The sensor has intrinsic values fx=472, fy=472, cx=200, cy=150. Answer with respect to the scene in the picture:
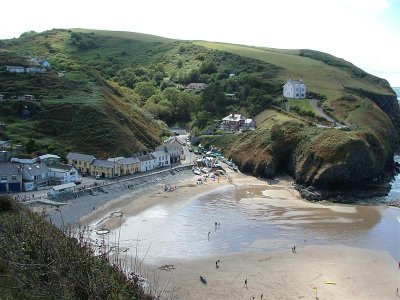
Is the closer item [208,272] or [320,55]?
[208,272]

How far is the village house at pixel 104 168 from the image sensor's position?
55.2 m

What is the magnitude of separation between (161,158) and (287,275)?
3437 centimetres

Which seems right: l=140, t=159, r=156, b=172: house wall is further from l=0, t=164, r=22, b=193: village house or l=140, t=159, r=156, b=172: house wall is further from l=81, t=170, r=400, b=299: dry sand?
l=81, t=170, r=400, b=299: dry sand

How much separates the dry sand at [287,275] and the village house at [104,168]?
23504 millimetres

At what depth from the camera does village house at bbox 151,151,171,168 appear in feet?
206

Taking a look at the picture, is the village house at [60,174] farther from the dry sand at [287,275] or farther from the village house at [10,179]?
the dry sand at [287,275]

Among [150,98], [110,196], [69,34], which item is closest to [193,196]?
[110,196]

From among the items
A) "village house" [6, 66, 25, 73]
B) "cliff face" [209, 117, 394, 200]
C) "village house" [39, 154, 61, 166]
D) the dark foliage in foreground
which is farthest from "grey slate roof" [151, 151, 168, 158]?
the dark foliage in foreground

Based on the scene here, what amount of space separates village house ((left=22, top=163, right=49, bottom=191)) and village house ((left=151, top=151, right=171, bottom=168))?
16.1m

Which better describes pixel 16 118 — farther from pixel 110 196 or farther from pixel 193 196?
pixel 193 196

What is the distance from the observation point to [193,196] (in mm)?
51312

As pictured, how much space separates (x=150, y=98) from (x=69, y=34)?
7188 centimetres

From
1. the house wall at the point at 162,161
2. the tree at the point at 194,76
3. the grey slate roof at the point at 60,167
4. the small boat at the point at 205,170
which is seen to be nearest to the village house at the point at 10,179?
the grey slate roof at the point at 60,167

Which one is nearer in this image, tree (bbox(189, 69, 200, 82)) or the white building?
the white building
